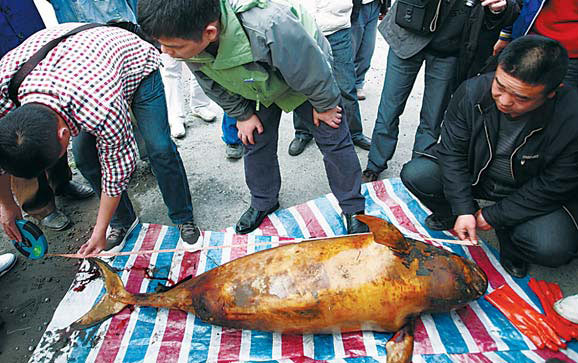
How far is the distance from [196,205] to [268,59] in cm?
174

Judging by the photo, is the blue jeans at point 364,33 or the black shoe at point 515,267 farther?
the blue jeans at point 364,33

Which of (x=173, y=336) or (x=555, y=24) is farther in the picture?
(x=555, y=24)

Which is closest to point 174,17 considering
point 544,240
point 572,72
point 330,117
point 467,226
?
point 330,117

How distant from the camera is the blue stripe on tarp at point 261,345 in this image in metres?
2.21

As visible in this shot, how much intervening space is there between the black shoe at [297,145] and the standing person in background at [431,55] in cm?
76

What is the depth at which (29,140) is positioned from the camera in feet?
5.42

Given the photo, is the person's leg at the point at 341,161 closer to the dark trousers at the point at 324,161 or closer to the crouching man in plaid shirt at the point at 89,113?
the dark trousers at the point at 324,161

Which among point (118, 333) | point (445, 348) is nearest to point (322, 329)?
point (445, 348)

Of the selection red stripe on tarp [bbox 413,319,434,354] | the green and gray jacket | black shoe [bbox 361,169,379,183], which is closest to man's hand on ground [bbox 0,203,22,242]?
the green and gray jacket

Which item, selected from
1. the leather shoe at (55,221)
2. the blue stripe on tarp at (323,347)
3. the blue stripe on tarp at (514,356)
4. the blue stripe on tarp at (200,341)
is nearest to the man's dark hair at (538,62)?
the blue stripe on tarp at (514,356)

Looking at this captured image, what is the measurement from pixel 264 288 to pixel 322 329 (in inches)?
15.5

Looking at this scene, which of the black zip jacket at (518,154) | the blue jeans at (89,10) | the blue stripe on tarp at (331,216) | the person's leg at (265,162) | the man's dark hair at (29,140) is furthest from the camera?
the blue jeans at (89,10)

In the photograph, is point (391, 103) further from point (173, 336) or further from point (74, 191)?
point (74, 191)

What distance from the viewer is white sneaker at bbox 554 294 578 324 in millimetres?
2209
